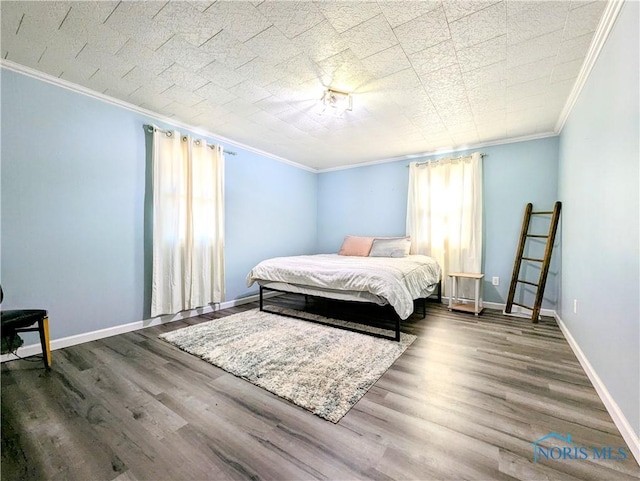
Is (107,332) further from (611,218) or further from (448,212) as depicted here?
(448,212)

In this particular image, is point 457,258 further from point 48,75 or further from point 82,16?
point 48,75

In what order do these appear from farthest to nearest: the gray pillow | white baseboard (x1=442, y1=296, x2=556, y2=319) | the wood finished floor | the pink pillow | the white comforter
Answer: the pink pillow → the gray pillow → white baseboard (x1=442, y1=296, x2=556, y2=319) → the white comforter → the wood finished floor

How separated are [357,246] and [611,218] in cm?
301

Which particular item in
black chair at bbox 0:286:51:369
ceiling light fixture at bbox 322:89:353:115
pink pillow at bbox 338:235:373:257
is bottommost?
black chair at bbox 0:286:51:369

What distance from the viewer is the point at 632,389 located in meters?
1.27

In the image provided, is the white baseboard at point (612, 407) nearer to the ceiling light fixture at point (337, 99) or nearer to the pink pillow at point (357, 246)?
the pink pillow at point (357, 246)

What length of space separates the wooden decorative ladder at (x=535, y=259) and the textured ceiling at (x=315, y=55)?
1.08 m

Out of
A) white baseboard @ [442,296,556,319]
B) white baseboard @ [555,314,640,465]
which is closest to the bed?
white baseboard @ [442,296,556,319]

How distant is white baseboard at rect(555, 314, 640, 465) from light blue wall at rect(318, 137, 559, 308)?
5.00 ft

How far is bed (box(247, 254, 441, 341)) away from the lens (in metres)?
2.53

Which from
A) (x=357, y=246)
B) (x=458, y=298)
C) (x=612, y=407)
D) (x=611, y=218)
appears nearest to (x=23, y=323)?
(x=357, y=246)

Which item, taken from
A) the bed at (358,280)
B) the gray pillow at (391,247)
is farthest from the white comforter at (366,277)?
the gray pillow at (391,247)

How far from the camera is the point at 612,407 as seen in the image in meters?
1.48

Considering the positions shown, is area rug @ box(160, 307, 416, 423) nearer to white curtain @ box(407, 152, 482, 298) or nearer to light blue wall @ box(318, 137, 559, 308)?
white curtain @ box(407, 152, 482, 298)
